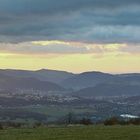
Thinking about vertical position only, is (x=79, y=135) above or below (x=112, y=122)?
below

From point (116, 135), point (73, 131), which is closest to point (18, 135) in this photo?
point (73, 131)

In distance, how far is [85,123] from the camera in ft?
194

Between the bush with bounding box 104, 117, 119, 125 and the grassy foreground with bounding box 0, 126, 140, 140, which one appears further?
the bush with bounding box 104, 117, 119, 125

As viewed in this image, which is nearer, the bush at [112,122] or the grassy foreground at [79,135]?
the grassy foreground at [79,135]

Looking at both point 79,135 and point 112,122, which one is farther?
point 112,122

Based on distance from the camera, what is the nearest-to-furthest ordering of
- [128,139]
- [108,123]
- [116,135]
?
[128,139] < [116,135] < [108,123]

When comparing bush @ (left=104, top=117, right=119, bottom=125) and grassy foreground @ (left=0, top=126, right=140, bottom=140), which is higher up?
bush @ (left=104, top=117, right=119, bottom=125)

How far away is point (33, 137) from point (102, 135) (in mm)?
5475

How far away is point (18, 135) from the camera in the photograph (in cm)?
4200

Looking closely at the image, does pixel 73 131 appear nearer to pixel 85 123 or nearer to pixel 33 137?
pixel 33 137

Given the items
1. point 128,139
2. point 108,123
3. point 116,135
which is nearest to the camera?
point 128,139

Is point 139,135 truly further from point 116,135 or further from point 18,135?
point 18,135

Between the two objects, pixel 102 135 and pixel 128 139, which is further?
pixel 102 135

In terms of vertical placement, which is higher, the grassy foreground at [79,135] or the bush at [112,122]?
the bush at [112,122]
